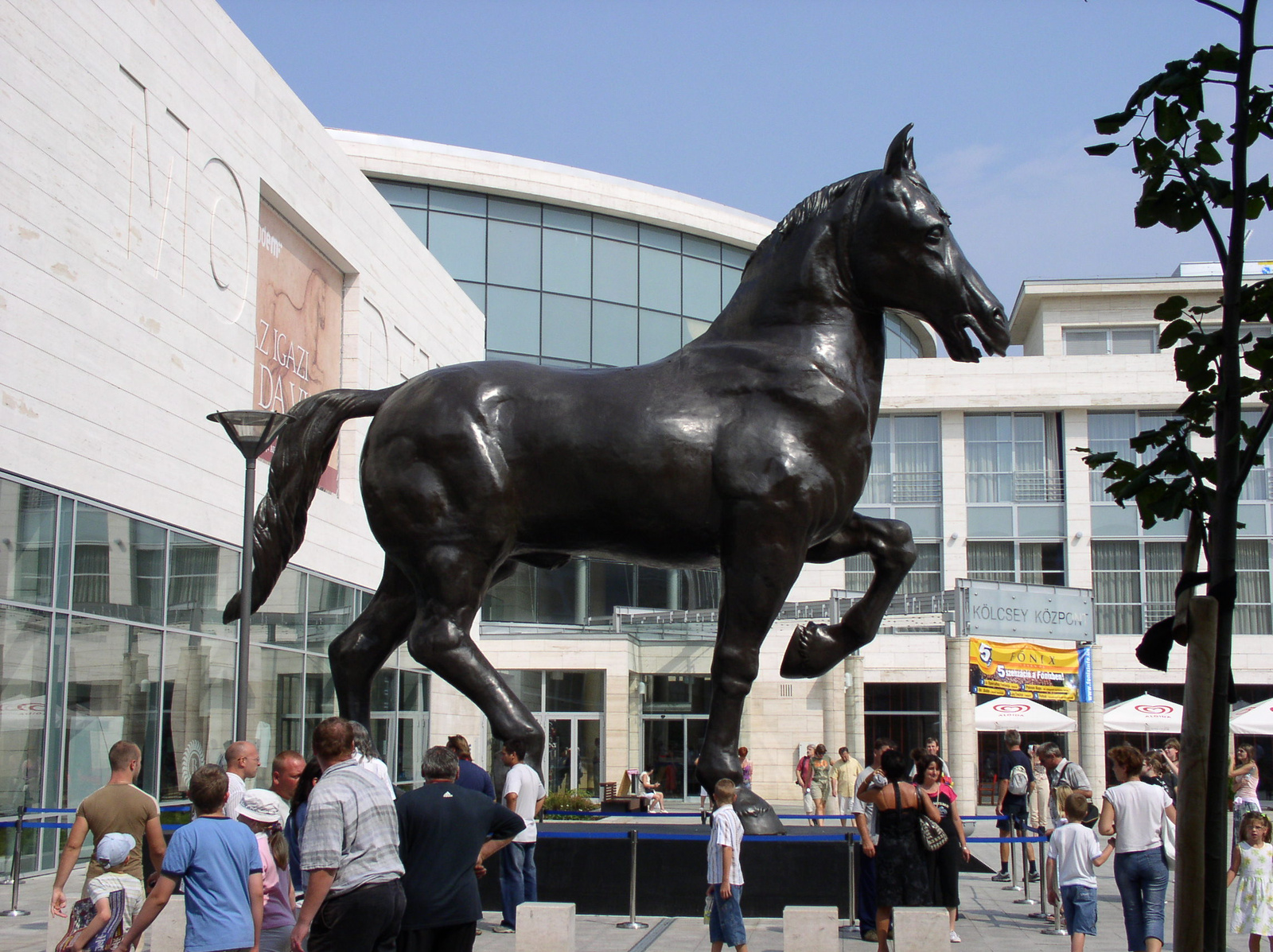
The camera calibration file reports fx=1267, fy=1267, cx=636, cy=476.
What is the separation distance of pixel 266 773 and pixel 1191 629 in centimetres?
2057

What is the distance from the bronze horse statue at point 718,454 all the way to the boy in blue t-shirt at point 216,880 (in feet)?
4.26

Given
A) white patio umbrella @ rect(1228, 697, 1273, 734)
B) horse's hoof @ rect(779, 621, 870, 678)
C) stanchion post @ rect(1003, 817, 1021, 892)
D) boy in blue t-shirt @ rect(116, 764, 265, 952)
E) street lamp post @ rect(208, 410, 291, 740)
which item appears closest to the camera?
boy in blue t-shirt @ rect(116, 764, 265, 952)

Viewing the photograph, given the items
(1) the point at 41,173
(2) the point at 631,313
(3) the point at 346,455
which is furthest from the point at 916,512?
(1) the point at 41,173

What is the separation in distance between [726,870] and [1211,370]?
5046mm

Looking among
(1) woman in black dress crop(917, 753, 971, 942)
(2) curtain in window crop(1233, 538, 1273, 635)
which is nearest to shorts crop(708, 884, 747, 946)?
(1) woman in black dress crop(917, 753, 971, 942)

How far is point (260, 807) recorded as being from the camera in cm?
625

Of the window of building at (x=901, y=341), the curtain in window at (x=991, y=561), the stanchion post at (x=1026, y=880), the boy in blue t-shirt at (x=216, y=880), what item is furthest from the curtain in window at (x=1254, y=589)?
the boy in blue t-shirt at (x=216, y=880)

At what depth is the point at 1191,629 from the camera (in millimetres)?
2826

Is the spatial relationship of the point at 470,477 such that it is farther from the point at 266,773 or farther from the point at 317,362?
the point at 317,362

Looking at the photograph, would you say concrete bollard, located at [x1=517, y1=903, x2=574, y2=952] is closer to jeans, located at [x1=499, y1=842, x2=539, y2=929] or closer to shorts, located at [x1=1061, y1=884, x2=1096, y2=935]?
jeans, located at [x1=499, y1=842, x2=539, y2=929]

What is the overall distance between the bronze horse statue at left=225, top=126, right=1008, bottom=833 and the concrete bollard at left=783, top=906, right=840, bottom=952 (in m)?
1.08

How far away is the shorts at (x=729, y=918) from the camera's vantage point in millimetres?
7641

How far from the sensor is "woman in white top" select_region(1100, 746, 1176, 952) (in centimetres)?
857

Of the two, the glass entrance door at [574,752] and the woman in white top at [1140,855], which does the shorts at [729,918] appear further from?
the glass entrance door at [574,752]
